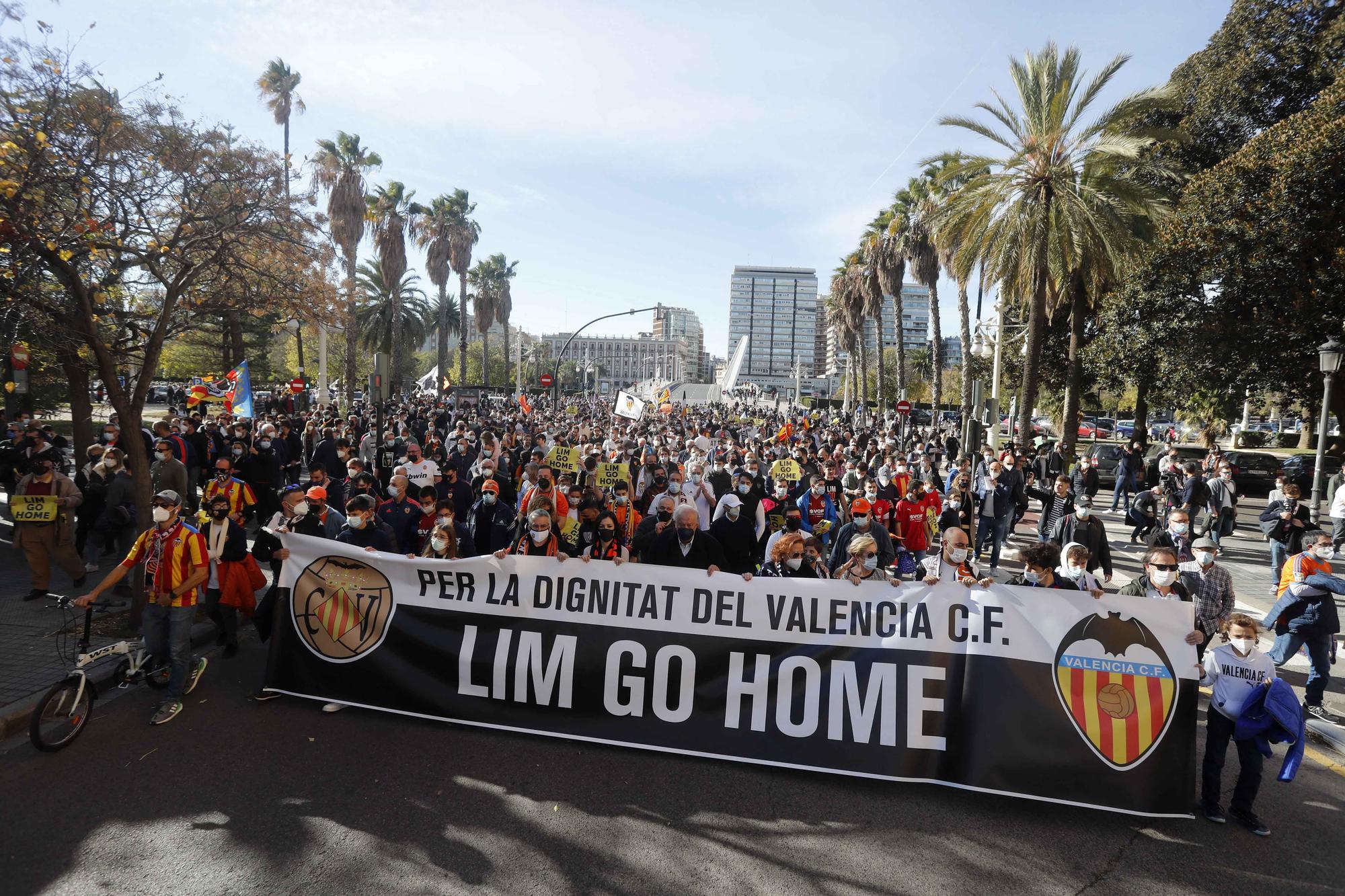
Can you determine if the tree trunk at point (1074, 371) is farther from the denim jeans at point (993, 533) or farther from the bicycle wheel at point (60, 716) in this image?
the bicycle wheel at point (60, 716)

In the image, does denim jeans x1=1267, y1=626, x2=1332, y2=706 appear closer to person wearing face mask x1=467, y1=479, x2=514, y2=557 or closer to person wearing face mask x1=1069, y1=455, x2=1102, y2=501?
person wearing face mask x1=1069, y1=455, x2=1102, y2=501

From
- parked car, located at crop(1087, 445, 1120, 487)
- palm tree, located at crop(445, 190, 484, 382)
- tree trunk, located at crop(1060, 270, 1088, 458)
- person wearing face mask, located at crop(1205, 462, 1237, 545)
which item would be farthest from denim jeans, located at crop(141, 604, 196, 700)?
palm tree, located at crop(445, 190, 484, 382)

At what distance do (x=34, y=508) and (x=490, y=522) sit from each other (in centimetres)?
478

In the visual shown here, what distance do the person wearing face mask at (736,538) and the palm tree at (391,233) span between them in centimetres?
3311

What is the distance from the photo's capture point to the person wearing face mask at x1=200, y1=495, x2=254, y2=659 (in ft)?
21.0

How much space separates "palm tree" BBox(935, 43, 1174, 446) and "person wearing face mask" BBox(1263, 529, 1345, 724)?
1271 cm

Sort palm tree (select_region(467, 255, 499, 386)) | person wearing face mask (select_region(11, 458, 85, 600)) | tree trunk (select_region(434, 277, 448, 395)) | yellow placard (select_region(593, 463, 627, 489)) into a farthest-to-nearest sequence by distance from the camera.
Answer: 1. palm tree (select_region(467, 255, 499, 386))
2. tree trunk (select_region(434, 277, 448, 395))
3. yellow placard (select_region(593, 463, 627, 489))
4. person wearing face mask (select_region(11, 458, 85, 600))

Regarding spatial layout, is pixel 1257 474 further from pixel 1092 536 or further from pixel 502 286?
pixel 502 286

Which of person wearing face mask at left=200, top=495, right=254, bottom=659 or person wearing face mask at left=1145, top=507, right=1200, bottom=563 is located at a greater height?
person wearing face mask at left=1145, top=507, right=1200, bottom=563

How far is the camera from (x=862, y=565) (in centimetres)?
562

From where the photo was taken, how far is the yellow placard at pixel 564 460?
1341 cm

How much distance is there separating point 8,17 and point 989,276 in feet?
59.7

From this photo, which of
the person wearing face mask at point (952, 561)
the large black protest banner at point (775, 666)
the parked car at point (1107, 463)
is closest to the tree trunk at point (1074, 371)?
the parked car at point (1107, 463)

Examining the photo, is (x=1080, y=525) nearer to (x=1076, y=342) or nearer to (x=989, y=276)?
(x=989, y=276)
